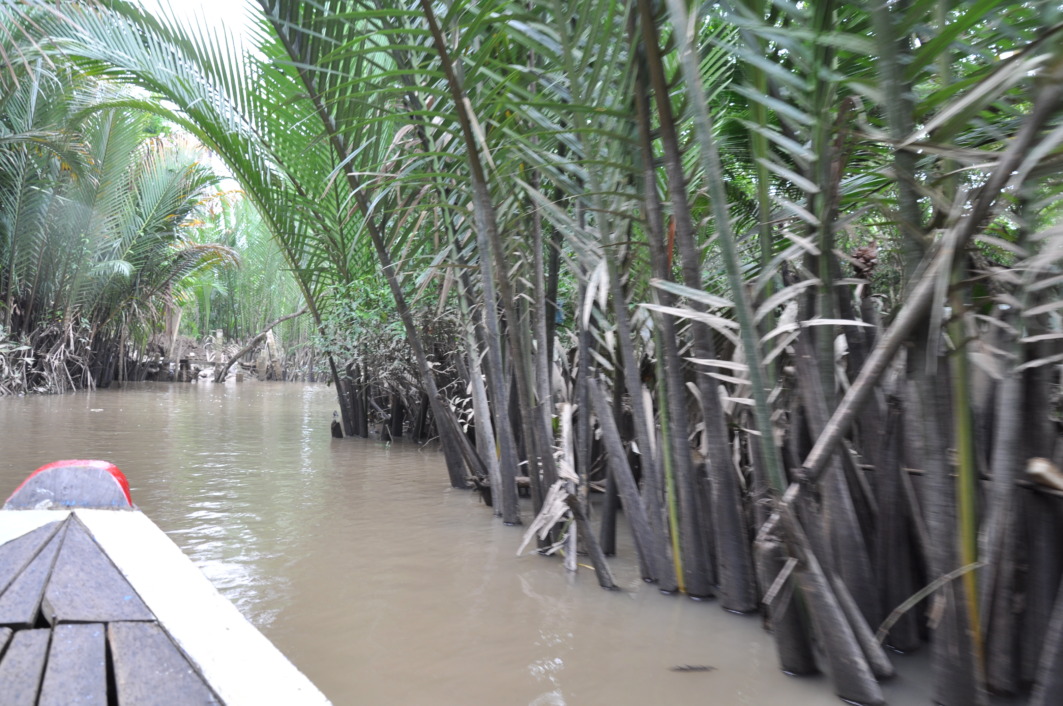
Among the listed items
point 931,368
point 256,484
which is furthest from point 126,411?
point 931,368

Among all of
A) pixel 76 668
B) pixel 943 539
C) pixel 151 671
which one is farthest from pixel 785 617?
pixel 76 668

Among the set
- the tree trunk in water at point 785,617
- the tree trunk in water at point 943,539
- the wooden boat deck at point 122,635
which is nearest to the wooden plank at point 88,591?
the wooden boat deck at point 122,635

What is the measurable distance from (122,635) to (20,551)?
564mm

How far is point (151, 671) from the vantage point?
38.8 inches

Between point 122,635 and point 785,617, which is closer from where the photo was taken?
point 122,635

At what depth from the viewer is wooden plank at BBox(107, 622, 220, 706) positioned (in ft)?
3.01

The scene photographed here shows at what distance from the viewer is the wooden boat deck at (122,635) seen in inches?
36.4

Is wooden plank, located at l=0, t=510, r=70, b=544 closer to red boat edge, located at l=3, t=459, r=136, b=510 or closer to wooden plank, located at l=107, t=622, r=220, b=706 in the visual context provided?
red boat edge, located at l=3, t=459, r=136, b=510

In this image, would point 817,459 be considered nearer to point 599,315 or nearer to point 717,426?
point 717,426

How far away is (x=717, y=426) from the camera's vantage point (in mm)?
1650

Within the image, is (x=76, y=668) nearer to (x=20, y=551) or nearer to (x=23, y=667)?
(x=23, y=667)

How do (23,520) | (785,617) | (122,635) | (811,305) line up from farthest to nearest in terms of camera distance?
1. (23,520)
2. (811,305)
3. (785,617)
4. (122,635)

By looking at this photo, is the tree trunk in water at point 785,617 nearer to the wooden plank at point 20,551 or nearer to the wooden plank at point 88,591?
the wooden plank at point 88,591

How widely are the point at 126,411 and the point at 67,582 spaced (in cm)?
815
